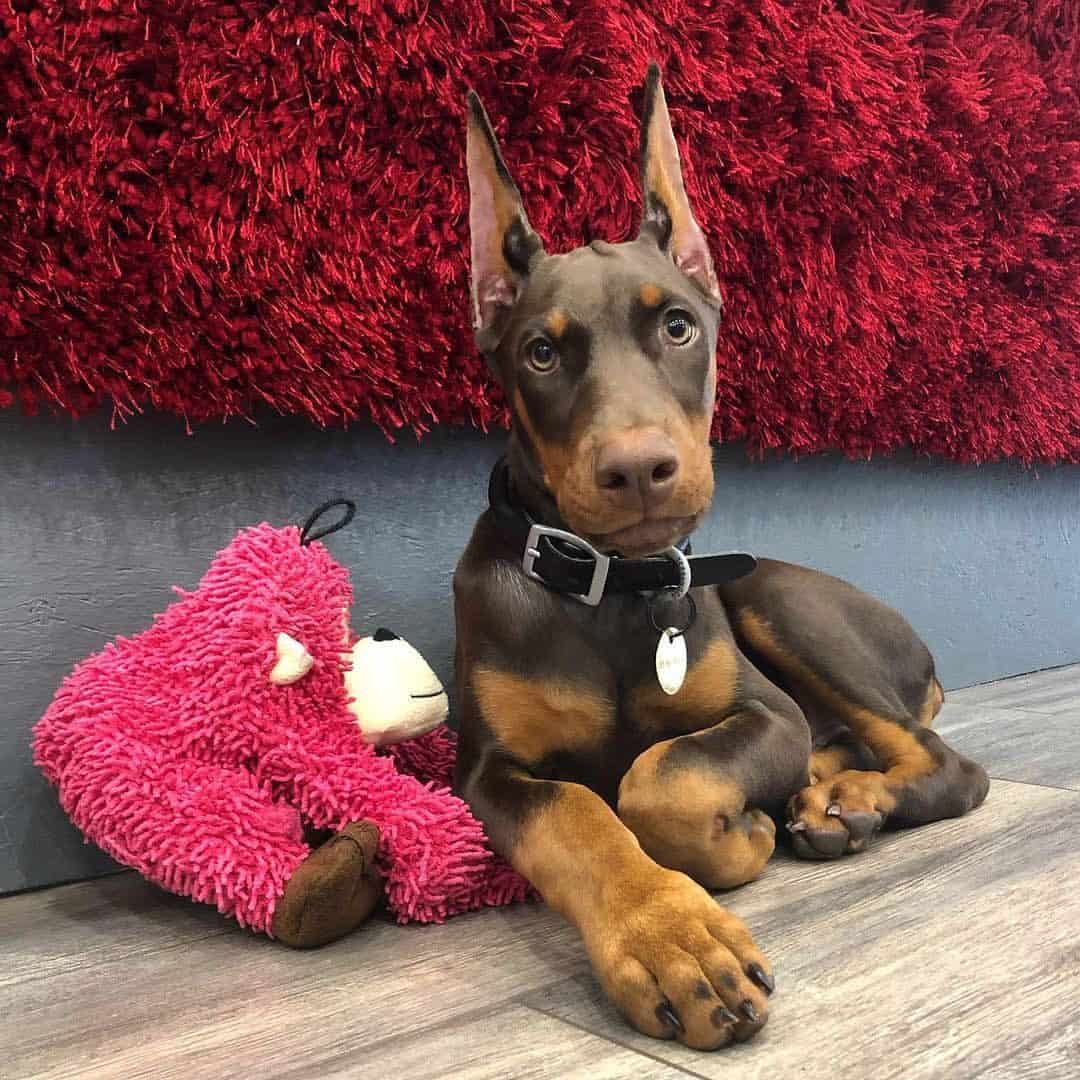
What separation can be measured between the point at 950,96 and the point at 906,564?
4.27 ft

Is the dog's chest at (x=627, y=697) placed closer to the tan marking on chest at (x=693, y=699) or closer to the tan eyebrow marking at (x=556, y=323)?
the tan marking on chest at (x=693, y=699)

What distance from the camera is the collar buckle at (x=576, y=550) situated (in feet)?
5.57

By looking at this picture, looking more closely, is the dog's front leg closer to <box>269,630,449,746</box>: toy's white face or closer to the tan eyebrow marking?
<box>269,630,449,746</box>: toy's white face

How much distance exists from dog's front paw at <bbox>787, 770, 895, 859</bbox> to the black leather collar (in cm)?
39

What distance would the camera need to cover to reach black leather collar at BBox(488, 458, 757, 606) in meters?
1.71

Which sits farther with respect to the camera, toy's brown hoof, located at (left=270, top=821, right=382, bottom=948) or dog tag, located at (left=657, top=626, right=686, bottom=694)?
dog tag, located at (left=657, top=626, right=686, bottom=694)

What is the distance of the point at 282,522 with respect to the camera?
215 centimetres

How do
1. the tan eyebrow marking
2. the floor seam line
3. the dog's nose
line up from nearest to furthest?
A: 1. the floor seam line
2. the dog's nose
3. the tan eyebrow marking

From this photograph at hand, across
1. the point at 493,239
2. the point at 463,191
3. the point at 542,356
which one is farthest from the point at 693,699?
the point at 463,191

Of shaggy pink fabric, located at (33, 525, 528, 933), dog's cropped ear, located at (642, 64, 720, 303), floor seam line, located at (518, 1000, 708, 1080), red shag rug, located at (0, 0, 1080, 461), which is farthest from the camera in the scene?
dog's cropped ear, located at (642, 64, 720, 303)

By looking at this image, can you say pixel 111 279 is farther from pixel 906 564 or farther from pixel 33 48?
pixel 906 564

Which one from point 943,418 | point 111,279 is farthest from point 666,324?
point 943,418

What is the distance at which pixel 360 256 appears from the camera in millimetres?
2023

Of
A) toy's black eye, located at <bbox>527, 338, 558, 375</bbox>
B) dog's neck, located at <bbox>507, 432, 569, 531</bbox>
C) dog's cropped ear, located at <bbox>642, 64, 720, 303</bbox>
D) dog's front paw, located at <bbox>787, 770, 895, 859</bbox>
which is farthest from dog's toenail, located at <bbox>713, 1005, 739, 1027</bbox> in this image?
dog's cropped ear, located at <bbox>642, 64, 720, 303</bbox>
